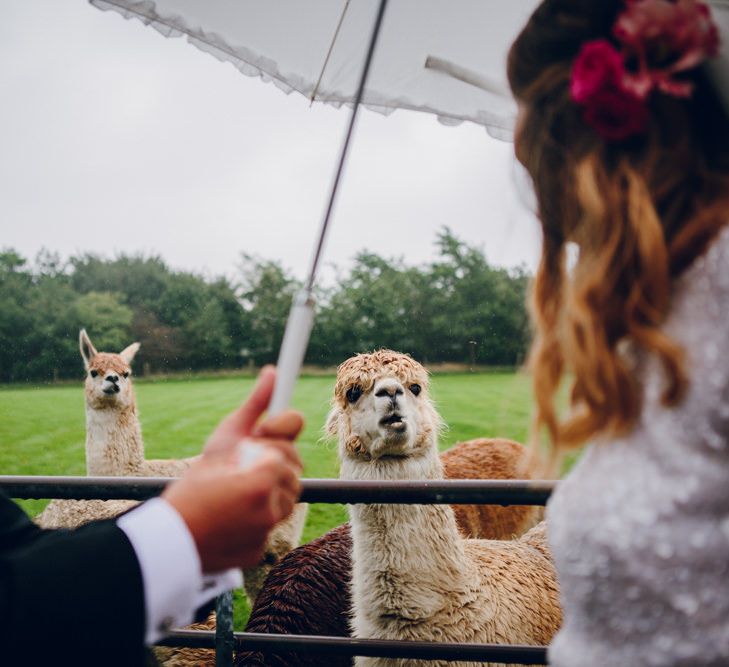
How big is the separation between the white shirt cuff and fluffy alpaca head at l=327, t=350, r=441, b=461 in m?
2.02

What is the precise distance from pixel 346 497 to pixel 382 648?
1.56ft

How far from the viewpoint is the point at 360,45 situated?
1.78 m

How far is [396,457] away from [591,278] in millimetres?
2193

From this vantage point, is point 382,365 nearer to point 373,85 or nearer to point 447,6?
point 373,85

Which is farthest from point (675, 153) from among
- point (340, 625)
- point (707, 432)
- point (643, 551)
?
point (340, 625)

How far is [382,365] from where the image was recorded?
304 cm

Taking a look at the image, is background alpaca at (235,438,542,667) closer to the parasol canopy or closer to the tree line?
the parasol canopy

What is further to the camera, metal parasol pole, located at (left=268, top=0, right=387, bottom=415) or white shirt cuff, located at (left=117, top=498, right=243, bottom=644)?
metal parasol pole, located at (left=268, top=0, right=387, bottom=415)

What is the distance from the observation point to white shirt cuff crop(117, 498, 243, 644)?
790 mm

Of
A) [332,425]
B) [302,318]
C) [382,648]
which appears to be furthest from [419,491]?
[332,425]

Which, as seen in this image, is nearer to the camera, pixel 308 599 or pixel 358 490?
pixel 358 490

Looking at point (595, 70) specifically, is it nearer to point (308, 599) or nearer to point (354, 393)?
point (354, 393)

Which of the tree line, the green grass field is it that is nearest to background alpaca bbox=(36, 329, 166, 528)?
the green grass field

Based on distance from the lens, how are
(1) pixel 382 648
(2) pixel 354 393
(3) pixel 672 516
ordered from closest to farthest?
(3) pixel 672 516, (1) pixel 382 648, (2) pixel 354 393
